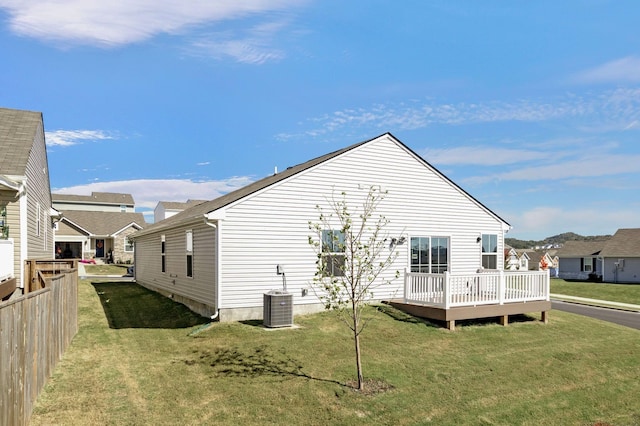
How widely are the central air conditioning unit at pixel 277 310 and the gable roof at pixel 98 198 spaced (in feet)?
193

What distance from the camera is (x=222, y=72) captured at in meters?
15.5

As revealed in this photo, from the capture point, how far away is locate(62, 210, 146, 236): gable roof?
46219mm

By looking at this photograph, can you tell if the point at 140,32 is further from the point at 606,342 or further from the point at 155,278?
the point at 606,342

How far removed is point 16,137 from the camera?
14.5 metres

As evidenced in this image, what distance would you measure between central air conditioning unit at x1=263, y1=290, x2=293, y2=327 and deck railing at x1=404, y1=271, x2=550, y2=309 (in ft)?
13.2

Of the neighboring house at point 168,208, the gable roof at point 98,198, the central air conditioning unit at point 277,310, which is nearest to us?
the central air conditioning unit at point 277,310

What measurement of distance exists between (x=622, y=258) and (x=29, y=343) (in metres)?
55.4

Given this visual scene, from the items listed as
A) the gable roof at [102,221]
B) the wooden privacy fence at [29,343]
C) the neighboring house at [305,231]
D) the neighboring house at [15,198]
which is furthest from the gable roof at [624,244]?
the wooden privacy fence at [29,343]

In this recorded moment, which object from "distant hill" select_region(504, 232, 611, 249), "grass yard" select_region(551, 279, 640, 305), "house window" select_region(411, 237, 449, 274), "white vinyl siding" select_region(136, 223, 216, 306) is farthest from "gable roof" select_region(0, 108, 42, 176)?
"distant hill" select_region(504, 232, 611, 249)

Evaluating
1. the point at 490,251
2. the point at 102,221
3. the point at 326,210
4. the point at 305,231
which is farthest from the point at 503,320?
the point at 102,221

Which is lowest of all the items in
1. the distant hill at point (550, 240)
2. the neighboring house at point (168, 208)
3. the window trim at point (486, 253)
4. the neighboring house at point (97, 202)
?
the distant hill at point (550, 240)

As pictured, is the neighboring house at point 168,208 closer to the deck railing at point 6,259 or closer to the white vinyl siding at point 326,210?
the deck railing at point 6,259

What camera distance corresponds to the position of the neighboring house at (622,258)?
46.4 meters

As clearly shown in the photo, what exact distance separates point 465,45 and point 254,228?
29.7 ft
